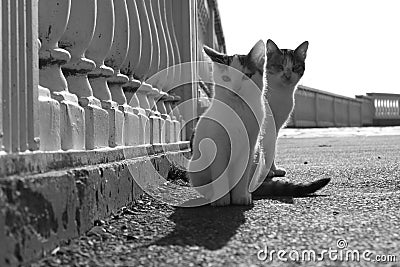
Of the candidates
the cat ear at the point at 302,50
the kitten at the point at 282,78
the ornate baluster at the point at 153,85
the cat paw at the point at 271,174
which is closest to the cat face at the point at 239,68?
the ornate baluster at the point at 153,85

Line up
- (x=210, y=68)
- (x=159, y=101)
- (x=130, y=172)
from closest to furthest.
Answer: (x=130, y=172), (x=210, y=68), (x=159, y=101)

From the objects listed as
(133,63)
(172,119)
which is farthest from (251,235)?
(172,119)

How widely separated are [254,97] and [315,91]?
22.0 m

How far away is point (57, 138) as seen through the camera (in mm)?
2213

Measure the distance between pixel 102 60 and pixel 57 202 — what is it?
1.14 metres

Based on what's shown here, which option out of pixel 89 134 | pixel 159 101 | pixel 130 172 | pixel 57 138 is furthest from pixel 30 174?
pixel 159 101

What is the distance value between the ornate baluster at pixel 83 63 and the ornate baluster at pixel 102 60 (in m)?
0.20

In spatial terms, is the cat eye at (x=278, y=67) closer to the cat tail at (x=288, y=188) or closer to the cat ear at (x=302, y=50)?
the cat ear at (x=302, y=50)

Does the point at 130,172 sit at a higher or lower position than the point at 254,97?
lower

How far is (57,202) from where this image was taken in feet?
6.50

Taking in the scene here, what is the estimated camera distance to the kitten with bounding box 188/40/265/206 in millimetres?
3180

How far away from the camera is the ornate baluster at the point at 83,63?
262 centimetres

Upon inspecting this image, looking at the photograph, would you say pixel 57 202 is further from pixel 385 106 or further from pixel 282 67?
pixel 385 106

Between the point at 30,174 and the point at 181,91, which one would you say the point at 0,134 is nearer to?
the point at 30,174
